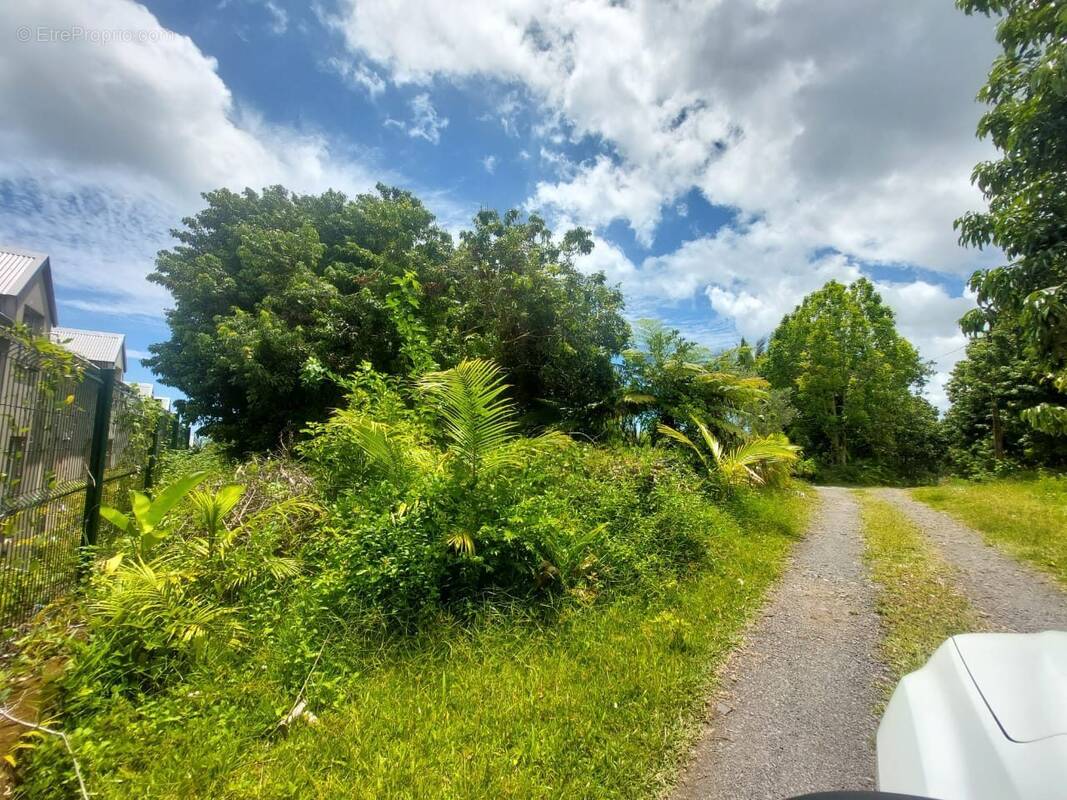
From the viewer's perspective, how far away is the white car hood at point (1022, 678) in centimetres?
108

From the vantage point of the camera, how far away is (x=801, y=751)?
7.55 feet

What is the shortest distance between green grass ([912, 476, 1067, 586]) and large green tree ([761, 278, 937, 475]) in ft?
35.8

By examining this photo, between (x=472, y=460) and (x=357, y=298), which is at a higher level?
(x=357, y=298)

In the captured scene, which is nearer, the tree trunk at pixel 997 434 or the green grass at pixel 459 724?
the green grass at pixel 459 724

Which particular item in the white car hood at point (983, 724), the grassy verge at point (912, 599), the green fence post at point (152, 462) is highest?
the green fence post at point (152, 462)

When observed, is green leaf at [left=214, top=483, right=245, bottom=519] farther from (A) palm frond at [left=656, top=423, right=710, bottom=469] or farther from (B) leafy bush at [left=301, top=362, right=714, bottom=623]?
(A) palm frond at [left=656, top=423, right=710, bottom=469]

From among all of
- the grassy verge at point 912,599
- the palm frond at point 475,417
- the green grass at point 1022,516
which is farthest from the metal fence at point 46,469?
the green grass at point 1022,516

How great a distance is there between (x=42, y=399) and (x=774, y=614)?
5657 millimetres

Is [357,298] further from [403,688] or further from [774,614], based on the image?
[774,614]

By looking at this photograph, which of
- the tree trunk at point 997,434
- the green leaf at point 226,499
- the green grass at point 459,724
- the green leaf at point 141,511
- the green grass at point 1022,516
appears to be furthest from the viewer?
the tree trunk at point 997,434

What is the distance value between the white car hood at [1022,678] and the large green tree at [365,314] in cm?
792

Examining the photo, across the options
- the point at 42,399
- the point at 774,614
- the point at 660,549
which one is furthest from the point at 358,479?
the point at 774,614

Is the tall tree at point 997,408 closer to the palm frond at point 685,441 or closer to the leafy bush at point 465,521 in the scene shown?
the palm frond at point 685,441

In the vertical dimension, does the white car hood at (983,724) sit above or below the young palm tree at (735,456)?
below
